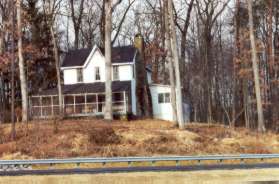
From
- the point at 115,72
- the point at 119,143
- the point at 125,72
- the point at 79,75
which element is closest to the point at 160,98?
the point at 125,72

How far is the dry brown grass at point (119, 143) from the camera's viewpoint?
2481 centimetres

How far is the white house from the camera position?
4400 cm

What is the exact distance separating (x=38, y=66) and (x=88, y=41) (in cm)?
893

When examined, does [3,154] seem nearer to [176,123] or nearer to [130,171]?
[130,171]

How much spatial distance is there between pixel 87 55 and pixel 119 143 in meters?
24.7

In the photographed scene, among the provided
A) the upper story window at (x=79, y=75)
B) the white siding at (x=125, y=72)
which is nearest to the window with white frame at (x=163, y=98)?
the white siding at (x=125, y=72)

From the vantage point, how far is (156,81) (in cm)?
5962

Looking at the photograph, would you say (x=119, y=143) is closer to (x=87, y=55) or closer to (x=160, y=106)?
(x=160, y=106)

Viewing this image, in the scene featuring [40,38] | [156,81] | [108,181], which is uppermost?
[40,38]

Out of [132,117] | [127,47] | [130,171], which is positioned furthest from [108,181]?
[127,47]

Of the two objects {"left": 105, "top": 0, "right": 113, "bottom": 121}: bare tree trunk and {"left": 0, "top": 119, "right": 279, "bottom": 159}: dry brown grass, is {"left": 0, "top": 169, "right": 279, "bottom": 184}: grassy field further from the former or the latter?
{"left": 105, "top": 0, "right": 113, "bottom": 121}: bare tree trunk

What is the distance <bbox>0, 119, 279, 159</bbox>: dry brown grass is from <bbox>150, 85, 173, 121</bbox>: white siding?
17.0m

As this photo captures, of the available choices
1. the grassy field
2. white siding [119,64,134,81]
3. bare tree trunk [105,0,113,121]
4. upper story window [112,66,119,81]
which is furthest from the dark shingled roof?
the grassy field

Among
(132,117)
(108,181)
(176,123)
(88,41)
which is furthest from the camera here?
(88,41)
